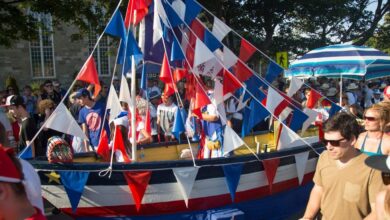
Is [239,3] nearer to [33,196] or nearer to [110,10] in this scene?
[110,10]

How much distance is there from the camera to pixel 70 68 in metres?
25.0

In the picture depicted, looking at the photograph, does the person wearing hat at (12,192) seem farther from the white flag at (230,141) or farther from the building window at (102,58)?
the building window at (102,58)

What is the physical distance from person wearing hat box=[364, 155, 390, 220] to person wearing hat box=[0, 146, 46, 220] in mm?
1777

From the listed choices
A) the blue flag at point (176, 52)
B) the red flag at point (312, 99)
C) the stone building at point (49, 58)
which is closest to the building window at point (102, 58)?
the stone building at point (49, 58)

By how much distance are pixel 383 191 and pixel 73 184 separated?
323 cm

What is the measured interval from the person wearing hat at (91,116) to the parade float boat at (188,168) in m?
0.52

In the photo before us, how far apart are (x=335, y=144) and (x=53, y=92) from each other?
961cm

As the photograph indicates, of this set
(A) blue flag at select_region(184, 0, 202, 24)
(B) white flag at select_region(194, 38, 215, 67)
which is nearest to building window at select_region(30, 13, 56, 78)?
(A) blue flag at select_region(184, 0, 202, 24)

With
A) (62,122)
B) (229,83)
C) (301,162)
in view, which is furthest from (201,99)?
(301,162)

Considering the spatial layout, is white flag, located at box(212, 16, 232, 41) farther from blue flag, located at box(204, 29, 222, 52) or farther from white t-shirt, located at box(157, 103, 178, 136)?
white t-shirt, located at box(157, 103, 178, 136)

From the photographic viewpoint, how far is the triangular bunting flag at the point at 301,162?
5.61 metres

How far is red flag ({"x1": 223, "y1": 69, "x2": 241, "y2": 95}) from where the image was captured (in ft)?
16.9

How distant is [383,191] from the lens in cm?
225

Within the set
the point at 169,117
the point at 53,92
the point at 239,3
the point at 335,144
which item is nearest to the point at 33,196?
the point at 335,144
